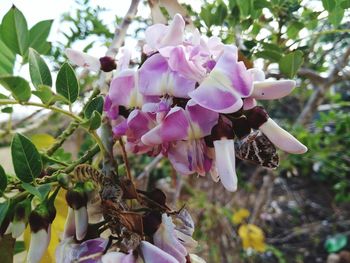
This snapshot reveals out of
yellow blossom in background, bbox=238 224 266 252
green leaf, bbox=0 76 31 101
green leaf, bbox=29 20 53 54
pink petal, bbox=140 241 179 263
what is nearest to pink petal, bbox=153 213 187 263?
pink petal, bbox=140 241 179 263

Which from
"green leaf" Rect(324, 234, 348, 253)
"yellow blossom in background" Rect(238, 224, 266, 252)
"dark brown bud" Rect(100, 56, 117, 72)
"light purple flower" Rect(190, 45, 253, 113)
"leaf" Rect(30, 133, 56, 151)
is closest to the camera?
"light purple flower" Rect(190, 45, 253, 113)

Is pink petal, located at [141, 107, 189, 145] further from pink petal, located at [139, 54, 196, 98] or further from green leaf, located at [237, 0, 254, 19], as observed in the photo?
green leaf, located at [237, 0, 254, 19]

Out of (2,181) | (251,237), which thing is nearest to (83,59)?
(2,181)

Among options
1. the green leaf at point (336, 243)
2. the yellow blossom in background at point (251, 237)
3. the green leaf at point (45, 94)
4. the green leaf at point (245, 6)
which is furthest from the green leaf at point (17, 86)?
the green leaf at point (336, 243)

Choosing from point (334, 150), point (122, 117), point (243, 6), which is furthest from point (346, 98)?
point (122, 117)

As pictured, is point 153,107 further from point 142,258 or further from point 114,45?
point 114,45
